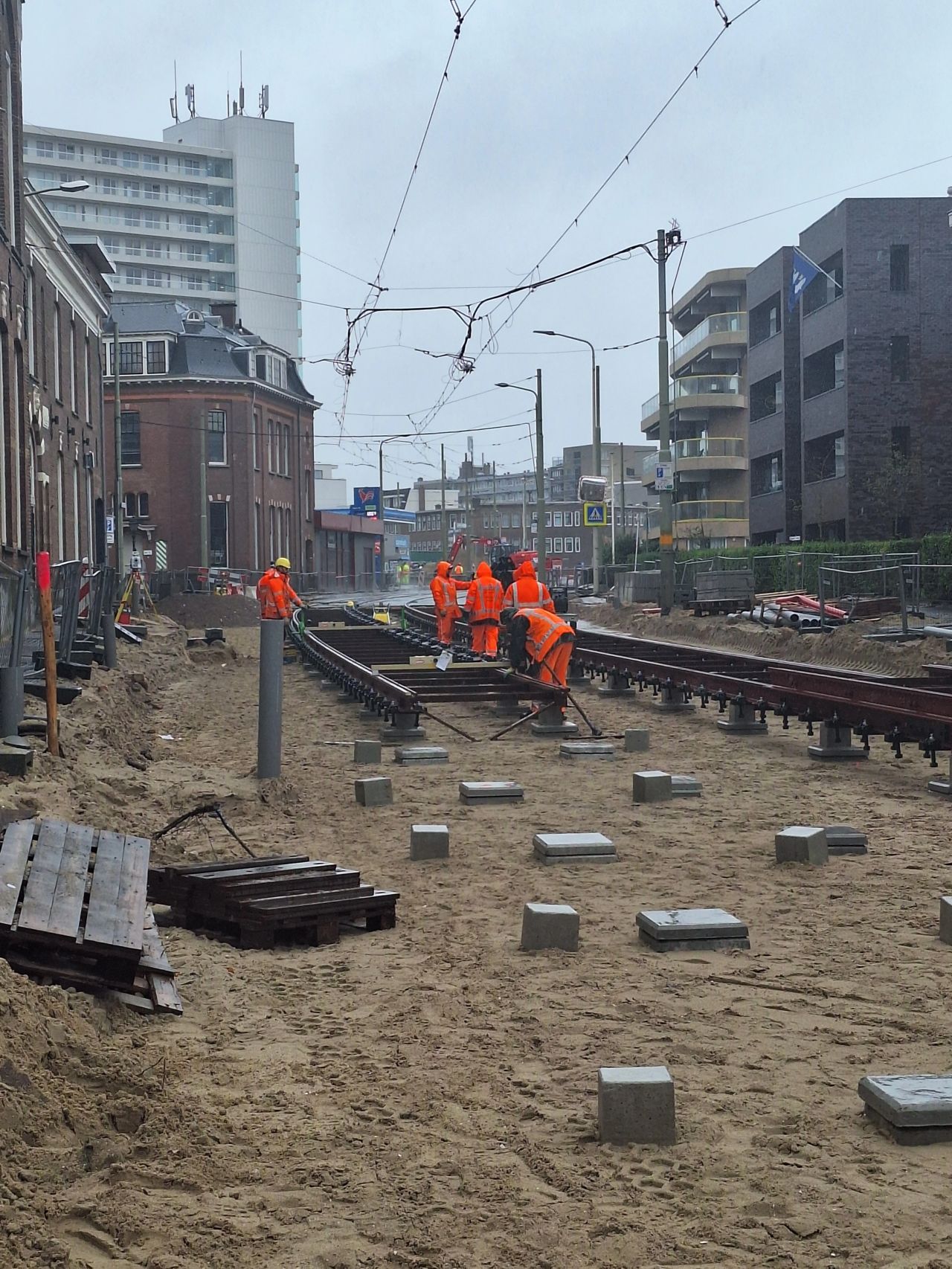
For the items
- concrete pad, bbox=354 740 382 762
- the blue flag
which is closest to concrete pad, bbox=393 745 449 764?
concrete pad, bbox=354 740 382 762

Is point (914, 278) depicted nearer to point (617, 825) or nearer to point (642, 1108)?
point (617, 825)

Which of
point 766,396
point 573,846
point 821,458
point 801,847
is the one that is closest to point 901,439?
point 821,458

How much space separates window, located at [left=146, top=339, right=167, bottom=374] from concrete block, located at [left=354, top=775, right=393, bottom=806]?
2262 inches

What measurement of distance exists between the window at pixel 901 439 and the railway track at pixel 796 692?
2777 cm

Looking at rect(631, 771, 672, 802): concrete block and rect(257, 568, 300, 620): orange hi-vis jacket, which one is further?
rect(257, 568, 300, 620): orange hi-vis jacket

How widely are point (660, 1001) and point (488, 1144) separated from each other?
1515 mm

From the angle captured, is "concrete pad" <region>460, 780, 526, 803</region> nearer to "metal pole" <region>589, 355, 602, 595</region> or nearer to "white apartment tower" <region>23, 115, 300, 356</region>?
"metal pole" <region>589, 355, 602, 595</region>

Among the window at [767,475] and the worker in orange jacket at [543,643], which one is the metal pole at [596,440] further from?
the worker in orange jacket at [543,643]

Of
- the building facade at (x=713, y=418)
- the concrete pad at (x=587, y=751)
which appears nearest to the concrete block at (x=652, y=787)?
the concrete pad at (x=587, y=751)

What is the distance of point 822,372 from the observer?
179 ft

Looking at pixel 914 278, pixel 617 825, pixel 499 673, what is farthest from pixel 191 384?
pixel 617 825

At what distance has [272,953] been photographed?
650cm

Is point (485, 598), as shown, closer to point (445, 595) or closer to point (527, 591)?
point (445, 595)

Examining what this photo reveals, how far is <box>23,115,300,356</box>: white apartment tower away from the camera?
344 ft
